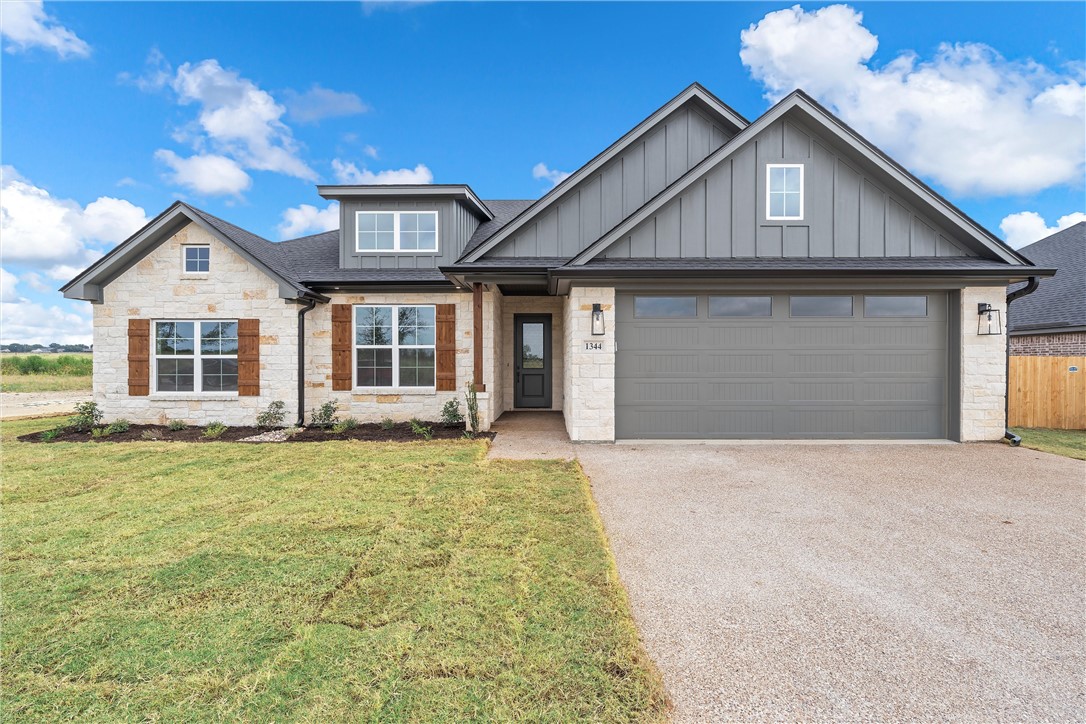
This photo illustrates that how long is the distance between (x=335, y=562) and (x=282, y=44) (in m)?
16.6

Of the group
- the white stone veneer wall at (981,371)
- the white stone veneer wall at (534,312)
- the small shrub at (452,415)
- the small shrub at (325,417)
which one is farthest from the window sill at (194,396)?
the white stone veneer wall at (981,371)

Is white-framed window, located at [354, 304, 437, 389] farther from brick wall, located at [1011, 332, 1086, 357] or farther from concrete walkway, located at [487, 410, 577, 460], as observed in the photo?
brick wall, located at [1011, 332, 1086, 357]

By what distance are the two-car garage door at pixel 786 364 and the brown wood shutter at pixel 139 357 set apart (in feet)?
32.5

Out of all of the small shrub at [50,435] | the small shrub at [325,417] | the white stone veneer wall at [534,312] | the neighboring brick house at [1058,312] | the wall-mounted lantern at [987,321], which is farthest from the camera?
the neighboring brick house at [1058,312]

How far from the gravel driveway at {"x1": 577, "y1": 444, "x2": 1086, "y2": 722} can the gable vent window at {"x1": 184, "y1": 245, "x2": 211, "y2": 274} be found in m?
9.39

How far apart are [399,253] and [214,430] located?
205 inches

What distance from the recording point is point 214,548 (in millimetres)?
3688

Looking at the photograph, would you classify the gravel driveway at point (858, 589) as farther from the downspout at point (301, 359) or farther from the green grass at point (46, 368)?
the green grass at point (46, 368)

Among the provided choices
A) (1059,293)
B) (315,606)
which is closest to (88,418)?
(315,606)

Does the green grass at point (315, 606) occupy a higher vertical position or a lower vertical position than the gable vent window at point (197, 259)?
lower

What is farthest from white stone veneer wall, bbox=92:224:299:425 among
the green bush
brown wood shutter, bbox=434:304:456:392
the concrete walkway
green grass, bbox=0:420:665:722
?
the green bush

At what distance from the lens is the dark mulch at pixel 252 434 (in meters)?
8.48

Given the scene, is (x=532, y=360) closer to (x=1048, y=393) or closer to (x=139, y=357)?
(x=139, y=357)

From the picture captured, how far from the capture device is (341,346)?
9.92 meters
